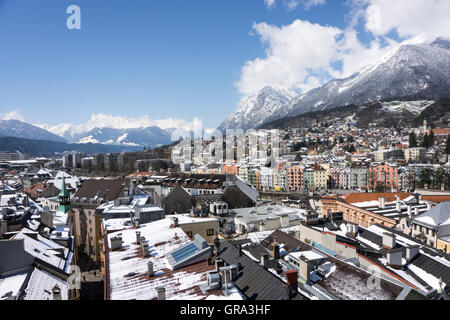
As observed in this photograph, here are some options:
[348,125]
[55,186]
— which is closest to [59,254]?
[55,186]

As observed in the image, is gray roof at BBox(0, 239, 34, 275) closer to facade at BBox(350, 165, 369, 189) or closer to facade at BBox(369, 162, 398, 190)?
facade at BBox(369, 162, 398, 190)

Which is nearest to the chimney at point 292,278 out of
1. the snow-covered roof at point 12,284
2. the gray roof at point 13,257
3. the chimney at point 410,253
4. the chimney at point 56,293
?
the chimney at point 56,293

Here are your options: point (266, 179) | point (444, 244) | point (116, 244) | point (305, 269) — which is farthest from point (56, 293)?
point (266, 179)

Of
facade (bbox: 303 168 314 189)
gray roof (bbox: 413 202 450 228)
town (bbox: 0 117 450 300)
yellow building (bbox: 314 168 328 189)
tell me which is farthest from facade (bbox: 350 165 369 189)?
gray roof (bbox: 413 202 450 228)

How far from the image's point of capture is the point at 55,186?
41.2 meters

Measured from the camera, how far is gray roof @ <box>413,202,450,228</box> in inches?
726

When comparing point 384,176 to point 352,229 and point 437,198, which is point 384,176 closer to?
point 437,198

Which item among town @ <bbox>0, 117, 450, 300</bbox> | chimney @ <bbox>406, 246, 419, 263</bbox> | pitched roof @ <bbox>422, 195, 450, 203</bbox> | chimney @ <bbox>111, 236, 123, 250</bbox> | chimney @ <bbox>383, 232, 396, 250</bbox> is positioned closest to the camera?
town @ <bbox>0, 117, 450, 300</bbox>

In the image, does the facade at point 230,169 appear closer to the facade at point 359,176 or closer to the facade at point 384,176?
the facade at point 359,176

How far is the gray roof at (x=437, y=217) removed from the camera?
18.4 m

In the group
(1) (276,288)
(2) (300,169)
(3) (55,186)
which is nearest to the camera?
(1) (276,288)
